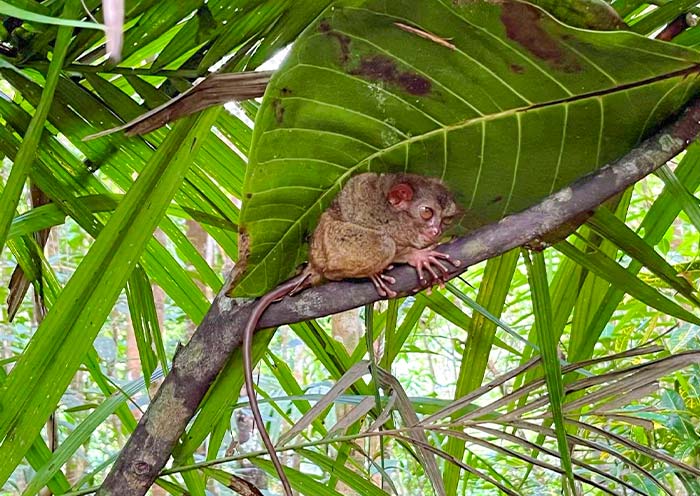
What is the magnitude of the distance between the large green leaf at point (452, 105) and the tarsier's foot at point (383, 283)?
0.10 m

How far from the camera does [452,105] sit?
695 millimetres

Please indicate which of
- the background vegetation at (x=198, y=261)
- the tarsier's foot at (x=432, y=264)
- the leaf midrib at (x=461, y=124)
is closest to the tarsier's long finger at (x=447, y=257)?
the tarsier's foot at (x=432, y=264)

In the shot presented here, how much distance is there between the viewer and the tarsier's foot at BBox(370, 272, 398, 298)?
2.33ft

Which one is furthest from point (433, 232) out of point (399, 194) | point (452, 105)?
point (452, 105)

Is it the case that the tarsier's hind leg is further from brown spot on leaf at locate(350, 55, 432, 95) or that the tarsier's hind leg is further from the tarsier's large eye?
brown spot on leaf at locate(350, 55, 432, 95)

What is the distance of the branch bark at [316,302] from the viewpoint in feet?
2.19

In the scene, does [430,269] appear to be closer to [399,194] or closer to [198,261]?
[399,194]

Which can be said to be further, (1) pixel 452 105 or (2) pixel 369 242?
(2) pixel 369 242

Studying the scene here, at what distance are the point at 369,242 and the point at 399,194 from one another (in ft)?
0.26

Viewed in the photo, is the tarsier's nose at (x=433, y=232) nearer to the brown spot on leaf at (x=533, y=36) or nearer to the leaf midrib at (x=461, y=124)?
the leaf midrib at (x=461, y=124)

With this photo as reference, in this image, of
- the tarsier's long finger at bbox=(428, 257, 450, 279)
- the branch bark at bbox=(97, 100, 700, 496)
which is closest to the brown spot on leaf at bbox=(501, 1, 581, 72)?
the branch bark at bbox=(97, 100, 700, 496)

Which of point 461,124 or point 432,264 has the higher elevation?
point 461,124

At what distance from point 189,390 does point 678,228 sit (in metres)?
4.39

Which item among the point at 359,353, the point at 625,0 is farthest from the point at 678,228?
the point at 625,0
